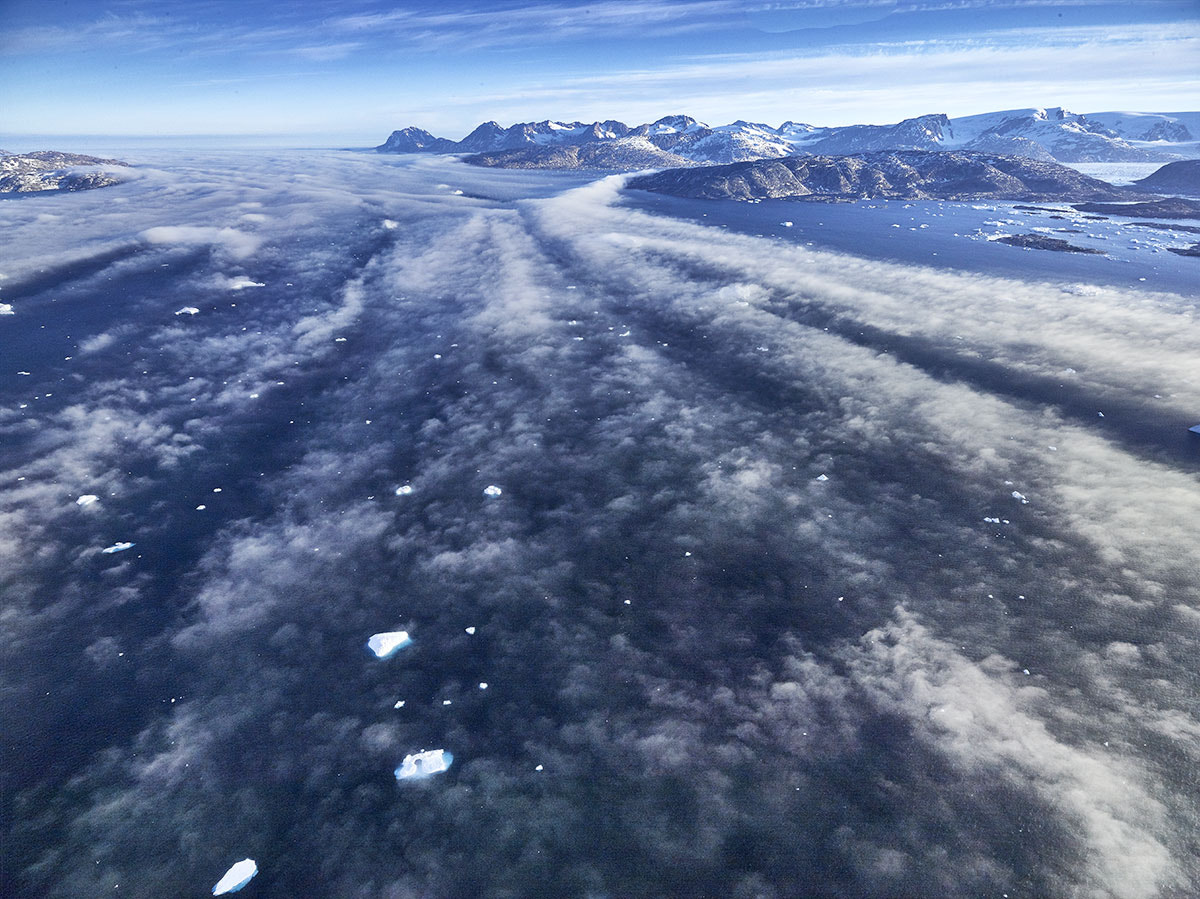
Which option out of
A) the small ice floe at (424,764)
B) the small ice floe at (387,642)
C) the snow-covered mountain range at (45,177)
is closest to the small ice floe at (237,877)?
the small ice floe at (424,764)

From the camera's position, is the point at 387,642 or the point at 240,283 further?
the point at 240,283

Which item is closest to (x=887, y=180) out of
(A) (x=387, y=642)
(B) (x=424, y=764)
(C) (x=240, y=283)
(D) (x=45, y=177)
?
(C) (x=240, y=283)

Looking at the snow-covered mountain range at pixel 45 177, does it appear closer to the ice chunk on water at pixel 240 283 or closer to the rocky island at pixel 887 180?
the ice chunk on water at pixel 240 283

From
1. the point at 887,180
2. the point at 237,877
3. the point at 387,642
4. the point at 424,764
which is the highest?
the point at 887,180

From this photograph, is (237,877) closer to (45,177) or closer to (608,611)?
(608,611)

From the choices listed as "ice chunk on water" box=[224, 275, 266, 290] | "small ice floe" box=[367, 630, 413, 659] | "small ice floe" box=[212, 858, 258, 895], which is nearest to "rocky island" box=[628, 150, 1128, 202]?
"ice chunk on water" box=[224, 275, 266, 290]
